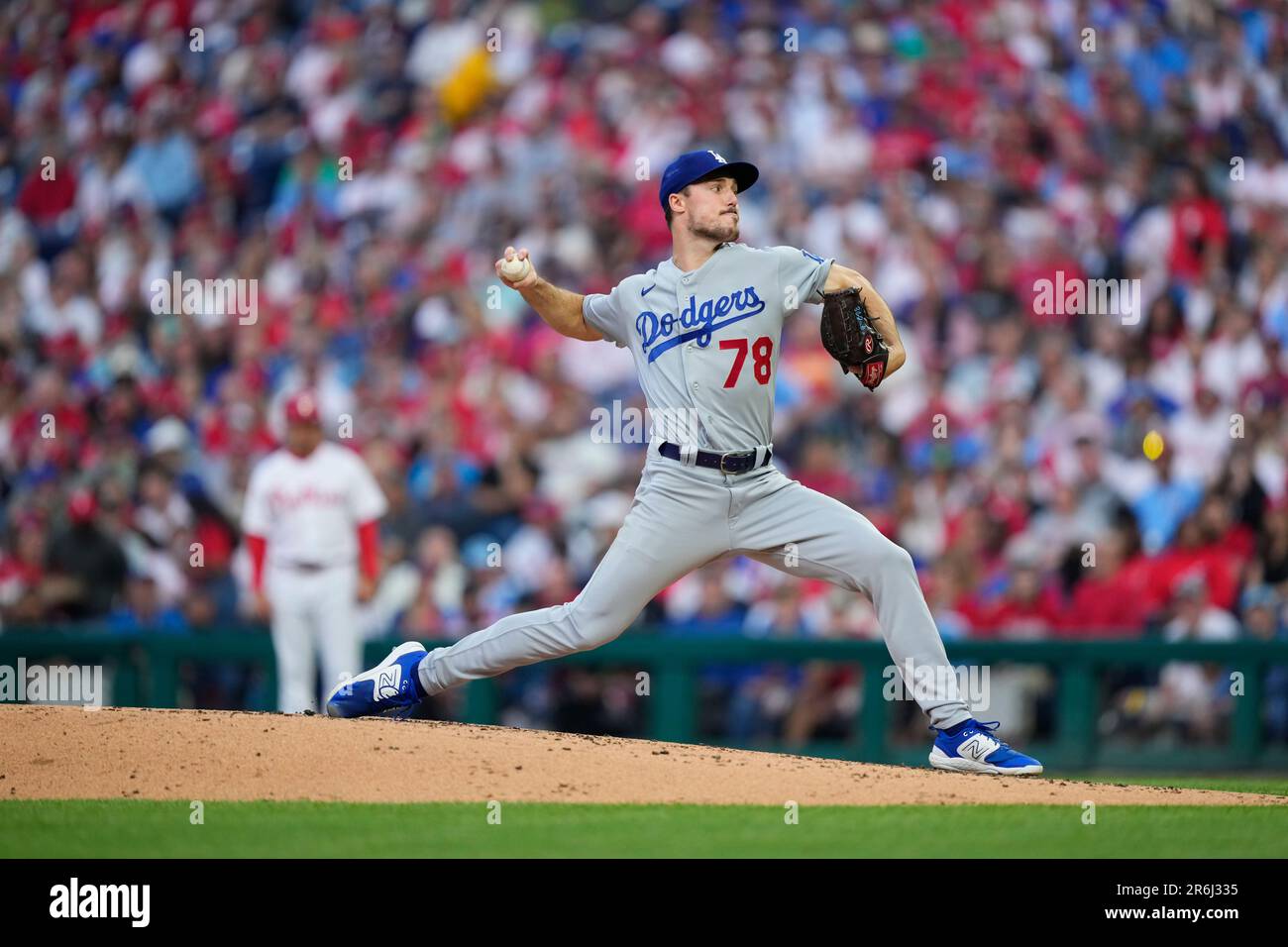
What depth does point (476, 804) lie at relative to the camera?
210 inches

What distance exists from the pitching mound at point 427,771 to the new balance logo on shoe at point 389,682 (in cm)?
11

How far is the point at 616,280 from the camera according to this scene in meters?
11.5

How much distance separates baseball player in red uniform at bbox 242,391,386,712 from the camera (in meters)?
9.30

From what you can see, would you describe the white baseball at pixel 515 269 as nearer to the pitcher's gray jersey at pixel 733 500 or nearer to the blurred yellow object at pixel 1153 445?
the pitcher's gray jersey at pixel 733 500

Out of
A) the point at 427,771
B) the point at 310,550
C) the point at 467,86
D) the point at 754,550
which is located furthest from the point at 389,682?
the point at 467,86

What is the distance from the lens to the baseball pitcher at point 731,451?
560 centimetres

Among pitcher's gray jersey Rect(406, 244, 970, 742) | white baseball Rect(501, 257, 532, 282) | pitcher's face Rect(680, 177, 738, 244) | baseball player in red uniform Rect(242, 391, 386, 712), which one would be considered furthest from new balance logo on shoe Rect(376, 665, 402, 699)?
baseball player in red uniform Rect(242, 391, 386, 712)

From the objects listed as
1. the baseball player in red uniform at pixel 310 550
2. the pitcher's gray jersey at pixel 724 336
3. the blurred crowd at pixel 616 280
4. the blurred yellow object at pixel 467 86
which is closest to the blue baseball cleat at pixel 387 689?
the pitcher's gray jersey at pixel 724 336

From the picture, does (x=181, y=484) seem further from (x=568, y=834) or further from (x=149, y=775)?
(x=568, y=834)

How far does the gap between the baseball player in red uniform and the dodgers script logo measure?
13.2 feet

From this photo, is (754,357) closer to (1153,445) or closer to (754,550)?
(754,550)

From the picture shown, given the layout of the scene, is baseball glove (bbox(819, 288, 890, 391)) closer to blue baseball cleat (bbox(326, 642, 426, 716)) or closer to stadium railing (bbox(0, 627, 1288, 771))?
blue baseball cleat (bbox(326, 642, 426, 716))
